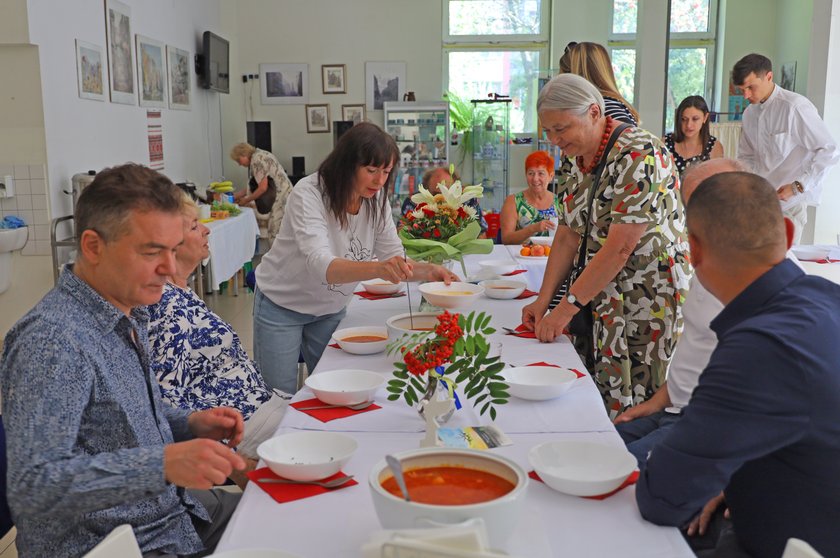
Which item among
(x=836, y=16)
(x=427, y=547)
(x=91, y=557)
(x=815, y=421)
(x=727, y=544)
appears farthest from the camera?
(x=836, y=16)

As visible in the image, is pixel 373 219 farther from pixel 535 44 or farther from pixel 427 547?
pixel 535 44

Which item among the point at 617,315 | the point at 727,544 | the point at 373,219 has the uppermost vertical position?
the point at 373,219

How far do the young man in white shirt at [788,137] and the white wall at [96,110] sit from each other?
16.7ft

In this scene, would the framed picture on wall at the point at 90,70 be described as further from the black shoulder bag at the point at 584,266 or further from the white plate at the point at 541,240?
the black shoulder bag at the point at 584,266

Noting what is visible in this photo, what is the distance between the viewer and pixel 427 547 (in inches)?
35.0

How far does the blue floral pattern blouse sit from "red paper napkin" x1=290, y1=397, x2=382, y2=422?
0.52 metres

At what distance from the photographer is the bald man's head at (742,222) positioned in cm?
143

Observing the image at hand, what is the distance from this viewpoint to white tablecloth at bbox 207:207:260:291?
6.85m

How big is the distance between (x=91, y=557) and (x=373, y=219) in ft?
7.27

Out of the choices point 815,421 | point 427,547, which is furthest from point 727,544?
point 427,547

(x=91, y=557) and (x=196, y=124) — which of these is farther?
(x=196, y=124)

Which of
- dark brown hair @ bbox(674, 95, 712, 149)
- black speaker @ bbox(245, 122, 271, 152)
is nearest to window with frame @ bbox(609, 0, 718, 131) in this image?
dark brown hair @ bbox(674, 95, 712, 149)

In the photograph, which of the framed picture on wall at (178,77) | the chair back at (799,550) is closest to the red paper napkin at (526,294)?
the chair back at (799,550)

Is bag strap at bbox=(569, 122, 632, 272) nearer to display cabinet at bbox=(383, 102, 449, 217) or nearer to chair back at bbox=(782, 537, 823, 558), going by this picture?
chair back at bbox=(782, 537, 823, 558)
